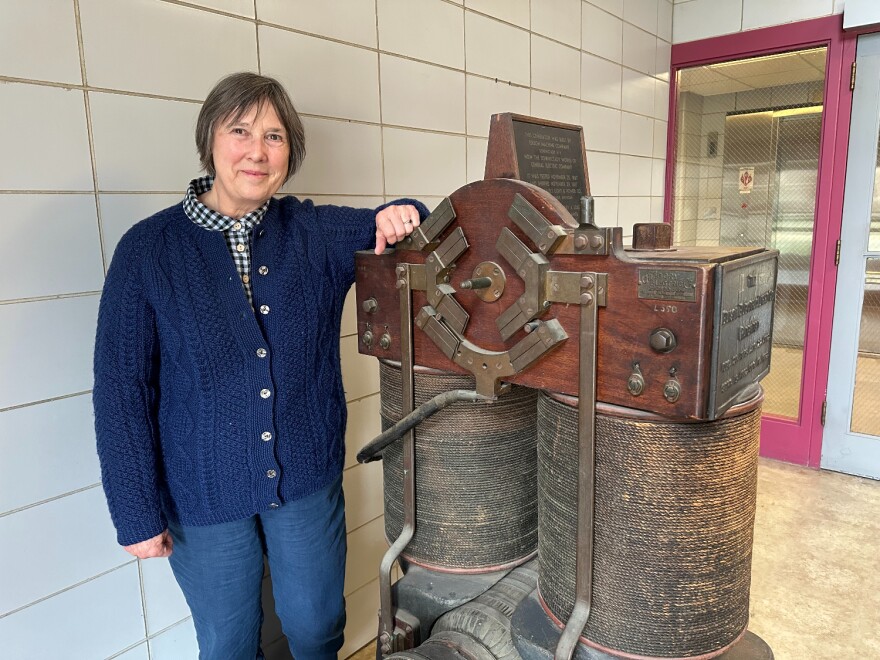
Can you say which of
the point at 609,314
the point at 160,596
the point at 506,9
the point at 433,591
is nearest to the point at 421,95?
the point at 506,9

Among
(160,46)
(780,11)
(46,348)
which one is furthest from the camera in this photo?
(780,11)

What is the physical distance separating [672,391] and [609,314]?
0.14 meters

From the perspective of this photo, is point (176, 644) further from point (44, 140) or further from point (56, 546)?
point (44, 140)

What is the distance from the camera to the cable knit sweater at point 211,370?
3.98 ft

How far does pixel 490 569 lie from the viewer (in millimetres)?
1334

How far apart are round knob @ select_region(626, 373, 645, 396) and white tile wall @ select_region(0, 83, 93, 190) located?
3.96 feet

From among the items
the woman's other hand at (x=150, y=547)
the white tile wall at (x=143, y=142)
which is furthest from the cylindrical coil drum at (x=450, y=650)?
the white tile wall at (x=143, y=142)

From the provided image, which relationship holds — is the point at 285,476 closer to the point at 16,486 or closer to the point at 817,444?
the point at 16,486

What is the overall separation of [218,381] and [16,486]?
20.5 inches

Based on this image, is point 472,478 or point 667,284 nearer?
point 667,284

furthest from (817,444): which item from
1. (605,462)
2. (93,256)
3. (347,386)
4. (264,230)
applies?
(93,256)

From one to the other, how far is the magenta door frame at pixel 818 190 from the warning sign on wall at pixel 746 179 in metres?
0.33

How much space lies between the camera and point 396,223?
1.24 meters

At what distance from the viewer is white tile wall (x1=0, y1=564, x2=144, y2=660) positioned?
1383 mm
